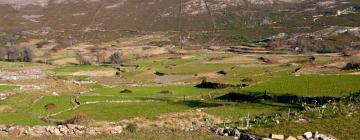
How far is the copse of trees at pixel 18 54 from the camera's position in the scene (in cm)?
18288

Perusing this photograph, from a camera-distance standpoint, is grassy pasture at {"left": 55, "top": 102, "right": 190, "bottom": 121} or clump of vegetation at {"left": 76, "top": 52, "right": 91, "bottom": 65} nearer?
grassy pasture at {"left": 55, "top": 102, "right": 190, "bottom": 121}

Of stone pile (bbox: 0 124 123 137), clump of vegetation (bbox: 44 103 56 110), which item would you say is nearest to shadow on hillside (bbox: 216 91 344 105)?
clump of vegetation (bbox: 44 103 56 110)

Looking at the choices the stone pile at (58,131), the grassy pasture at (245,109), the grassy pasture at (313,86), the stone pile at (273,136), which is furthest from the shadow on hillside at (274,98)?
the stone pile at (58,131)

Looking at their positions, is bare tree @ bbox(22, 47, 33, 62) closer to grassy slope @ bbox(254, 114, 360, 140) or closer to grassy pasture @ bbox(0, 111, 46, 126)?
grassy pasture @ bbox(0, 111, 46, 126)

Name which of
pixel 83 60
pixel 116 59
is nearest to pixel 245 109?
pixel 116 59

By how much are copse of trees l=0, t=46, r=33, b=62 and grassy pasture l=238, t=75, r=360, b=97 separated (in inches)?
5182

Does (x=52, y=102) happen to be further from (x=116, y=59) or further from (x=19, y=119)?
(x=116, y=59)

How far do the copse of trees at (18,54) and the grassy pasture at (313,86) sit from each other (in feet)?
432

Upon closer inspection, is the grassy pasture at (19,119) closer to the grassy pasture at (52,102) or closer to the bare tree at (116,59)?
the grassy pasture at (52,102)

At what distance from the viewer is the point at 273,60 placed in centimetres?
13412

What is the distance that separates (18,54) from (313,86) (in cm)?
15156

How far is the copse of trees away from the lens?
7200 inches

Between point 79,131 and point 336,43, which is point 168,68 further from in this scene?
point 79,131

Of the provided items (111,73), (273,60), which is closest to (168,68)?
(111,73)
